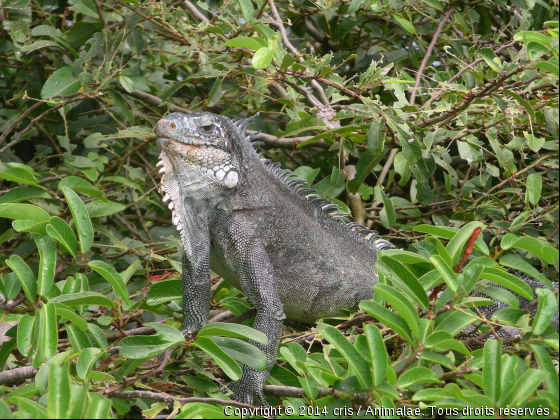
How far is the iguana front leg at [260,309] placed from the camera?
2654 millimetres

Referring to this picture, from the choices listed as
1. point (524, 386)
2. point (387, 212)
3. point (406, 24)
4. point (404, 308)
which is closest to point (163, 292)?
point (387, 212)

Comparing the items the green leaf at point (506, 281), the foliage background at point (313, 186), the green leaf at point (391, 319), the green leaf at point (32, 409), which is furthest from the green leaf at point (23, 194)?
the green leaf at point (506, 281)

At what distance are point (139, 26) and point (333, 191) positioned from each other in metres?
1.47

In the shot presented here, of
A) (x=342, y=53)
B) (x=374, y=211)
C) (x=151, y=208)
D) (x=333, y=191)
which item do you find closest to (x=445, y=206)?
(x=374, y=211)

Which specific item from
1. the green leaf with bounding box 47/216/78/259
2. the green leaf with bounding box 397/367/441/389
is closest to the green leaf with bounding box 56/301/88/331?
the green leaf with bounding box 47/216/78/259

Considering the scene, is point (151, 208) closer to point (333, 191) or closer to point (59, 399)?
point (333, 191)

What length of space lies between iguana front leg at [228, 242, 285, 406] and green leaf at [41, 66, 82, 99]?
1.41m

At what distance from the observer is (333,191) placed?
364 cm

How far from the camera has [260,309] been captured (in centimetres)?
279

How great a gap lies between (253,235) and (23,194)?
1134mm

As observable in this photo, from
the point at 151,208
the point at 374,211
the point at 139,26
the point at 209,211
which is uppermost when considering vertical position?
the point at 139,26

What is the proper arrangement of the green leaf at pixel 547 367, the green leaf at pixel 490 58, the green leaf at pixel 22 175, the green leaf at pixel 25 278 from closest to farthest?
the green leaf at pixel 547 367, the green leaf at pixel 25 278, the green leaf at pixel 490 58, the green leaf at pixel 22 175

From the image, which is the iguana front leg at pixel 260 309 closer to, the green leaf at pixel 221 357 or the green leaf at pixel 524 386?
the green leaf at pixel 221 357

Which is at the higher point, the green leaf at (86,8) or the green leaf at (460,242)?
the green leaf at (86,8)
